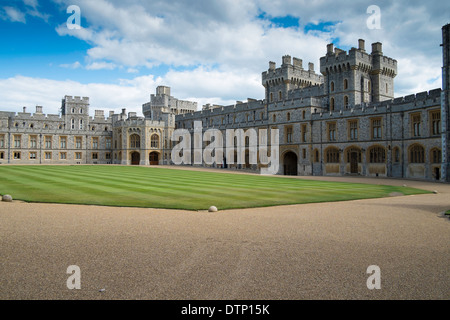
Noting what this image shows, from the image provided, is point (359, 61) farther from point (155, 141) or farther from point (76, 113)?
point (76, 113)

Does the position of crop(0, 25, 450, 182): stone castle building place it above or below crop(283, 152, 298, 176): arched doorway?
above

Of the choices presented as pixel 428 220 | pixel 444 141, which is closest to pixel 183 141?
pixel 444 141

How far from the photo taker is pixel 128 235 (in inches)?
294

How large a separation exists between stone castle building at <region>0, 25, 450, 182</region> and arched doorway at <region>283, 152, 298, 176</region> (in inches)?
4.8

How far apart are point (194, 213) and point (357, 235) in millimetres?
4704

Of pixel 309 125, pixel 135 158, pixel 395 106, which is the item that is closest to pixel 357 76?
pixel 309 125

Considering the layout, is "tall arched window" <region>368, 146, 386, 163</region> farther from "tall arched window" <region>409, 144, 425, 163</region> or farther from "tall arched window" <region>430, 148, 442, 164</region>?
"tall arched window" <region>430, 148, 442, 164</region>

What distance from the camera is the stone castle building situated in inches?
1140

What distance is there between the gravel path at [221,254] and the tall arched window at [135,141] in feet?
161

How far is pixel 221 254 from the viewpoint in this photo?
6125mm

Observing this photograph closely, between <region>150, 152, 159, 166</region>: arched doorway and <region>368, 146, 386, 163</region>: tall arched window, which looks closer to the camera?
<region>368, 146, 386, 163</region>: tall arched window

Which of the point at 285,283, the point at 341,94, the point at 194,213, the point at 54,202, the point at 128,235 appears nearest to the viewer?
the point at 285,283

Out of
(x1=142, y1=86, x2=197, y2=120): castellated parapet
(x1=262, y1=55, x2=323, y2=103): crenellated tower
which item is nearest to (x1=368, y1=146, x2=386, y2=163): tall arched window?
(x1=262, y1=55, x2=323, y2=103): crenellated tower
